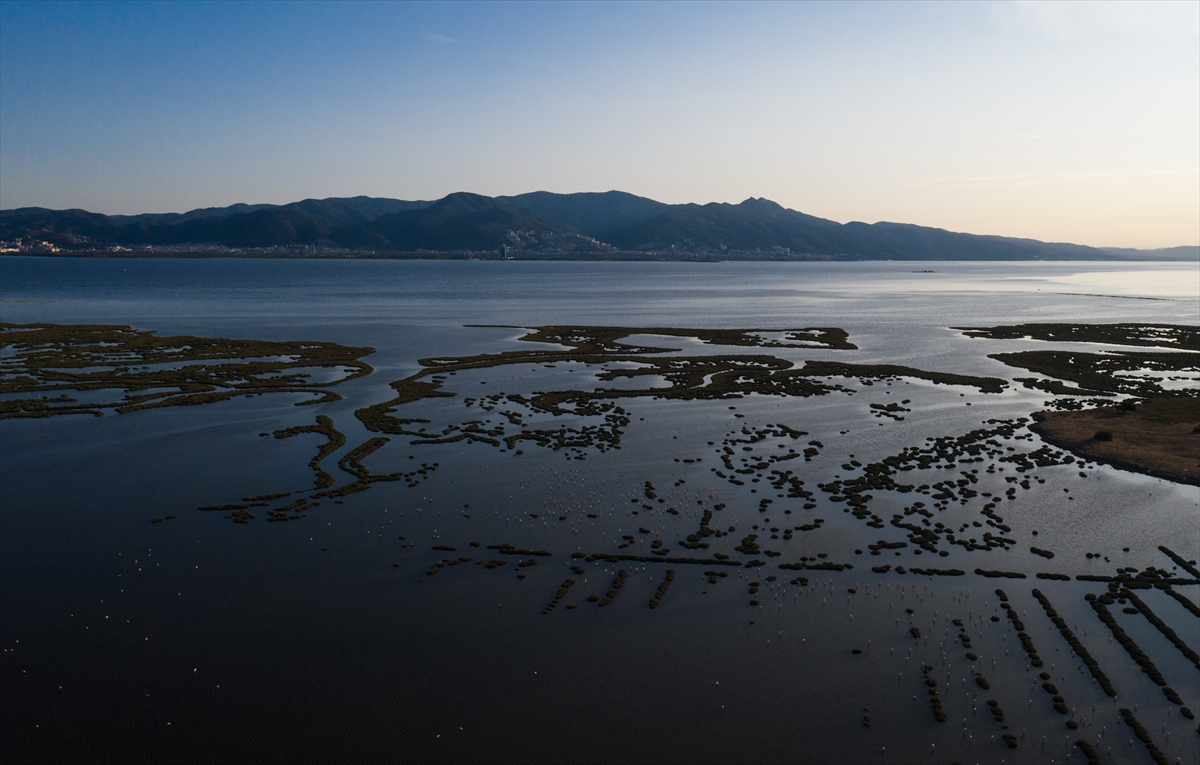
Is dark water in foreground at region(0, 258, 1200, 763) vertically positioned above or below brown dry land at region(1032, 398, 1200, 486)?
below

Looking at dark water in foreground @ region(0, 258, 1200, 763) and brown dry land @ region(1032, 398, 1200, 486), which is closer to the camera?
dark water in foreground @ region(0, 258, 1200, 763)

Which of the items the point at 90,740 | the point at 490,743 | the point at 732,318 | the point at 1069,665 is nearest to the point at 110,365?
the point at 90,740

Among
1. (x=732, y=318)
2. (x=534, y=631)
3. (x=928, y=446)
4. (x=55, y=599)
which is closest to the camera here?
(x=534, y=631)

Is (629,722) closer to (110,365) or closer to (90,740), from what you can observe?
(90,740)

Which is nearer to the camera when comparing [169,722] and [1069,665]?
[169,722]

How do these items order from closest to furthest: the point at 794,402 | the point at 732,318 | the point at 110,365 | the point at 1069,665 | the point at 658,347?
1. the point at 1069,665
2. the point at 794,402
3. the point at 110,365
4. the point at 658,347
5. the point at 732,318
